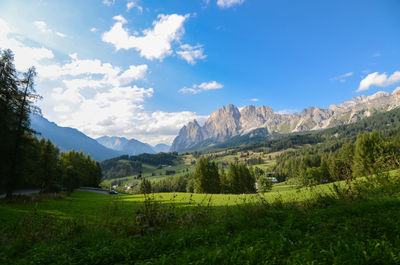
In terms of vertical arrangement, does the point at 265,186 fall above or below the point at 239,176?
above

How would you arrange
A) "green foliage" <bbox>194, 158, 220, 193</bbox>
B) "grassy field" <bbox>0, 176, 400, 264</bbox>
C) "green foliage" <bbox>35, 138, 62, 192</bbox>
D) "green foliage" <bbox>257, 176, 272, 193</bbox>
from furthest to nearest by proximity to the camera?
"green foliage" <bbox>194, 158, 220, 193</bbox>
"green foliage" <bbox>35, 138, 62, 192</bbox>
"green foliage" <bbox>257, 176, 272, 193</bbox>
"grassy field" <bbox>0, 176, 400, 264</bbox>

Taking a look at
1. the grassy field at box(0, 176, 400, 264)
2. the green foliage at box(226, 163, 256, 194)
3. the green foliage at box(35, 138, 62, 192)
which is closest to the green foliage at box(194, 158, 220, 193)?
the green foliage at box(226, 163, 256, 194)

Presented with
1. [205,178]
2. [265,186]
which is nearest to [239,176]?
[205,178]

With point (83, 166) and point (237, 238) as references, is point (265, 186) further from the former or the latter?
point (83, 166)

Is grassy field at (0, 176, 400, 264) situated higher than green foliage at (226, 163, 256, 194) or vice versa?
grassy field at (0, 176, 400, 264)

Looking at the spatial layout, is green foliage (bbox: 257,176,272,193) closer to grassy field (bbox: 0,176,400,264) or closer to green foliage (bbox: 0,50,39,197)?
grassy field (bbox: 0,176,400,264)

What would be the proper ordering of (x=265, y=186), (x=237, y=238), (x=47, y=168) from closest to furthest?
1. (x=237, y=238)
2. (x=265, y=186)
3. (x=47, y=168)

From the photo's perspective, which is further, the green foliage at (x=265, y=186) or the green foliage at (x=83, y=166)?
the green foliage at (x=83, y=166)

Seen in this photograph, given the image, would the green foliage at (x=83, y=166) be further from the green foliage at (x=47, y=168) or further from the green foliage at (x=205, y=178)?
the green foliage at (x=205, y=178)

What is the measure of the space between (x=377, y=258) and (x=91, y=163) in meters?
87.3

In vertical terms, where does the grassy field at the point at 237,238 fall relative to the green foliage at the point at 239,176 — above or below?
above

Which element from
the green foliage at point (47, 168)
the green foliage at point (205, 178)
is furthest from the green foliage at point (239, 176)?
the green foliage at point (47, 168)

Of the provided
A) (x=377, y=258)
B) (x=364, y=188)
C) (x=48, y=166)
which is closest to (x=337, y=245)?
(x=377, y=258)

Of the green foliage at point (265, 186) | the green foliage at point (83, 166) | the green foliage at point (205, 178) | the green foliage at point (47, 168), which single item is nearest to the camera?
the green foliage at point (265, 186)
